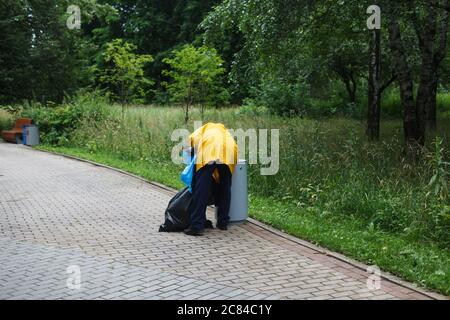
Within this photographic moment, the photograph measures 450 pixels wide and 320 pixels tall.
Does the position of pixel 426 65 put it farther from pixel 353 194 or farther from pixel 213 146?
pixel 213 146

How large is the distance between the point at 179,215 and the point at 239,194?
3.32 ft

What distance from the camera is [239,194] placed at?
28.1 feet

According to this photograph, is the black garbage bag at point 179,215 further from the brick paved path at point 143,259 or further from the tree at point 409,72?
the tree at point 409,72

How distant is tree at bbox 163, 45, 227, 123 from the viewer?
2198 cm

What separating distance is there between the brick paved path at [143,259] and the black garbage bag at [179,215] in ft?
0.55

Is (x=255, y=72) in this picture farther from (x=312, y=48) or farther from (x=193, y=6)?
(x=193, y=6)

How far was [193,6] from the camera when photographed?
49.1 meters

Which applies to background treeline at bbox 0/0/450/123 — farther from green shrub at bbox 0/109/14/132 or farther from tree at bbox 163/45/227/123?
green shrub at bbox 0/109/14/132

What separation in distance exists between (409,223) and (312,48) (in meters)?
12.2

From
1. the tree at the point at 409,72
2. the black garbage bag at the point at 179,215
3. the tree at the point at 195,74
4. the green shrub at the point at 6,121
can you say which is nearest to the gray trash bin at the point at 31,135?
the green shrub at the point at 6,121

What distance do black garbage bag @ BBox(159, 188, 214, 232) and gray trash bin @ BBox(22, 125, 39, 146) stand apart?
45.3 feet

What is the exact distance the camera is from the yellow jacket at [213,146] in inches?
310

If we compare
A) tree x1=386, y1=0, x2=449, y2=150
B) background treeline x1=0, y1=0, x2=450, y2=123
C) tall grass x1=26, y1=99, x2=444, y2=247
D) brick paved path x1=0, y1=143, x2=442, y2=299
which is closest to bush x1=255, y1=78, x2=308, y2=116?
background treeline x1=0, y1=0, x2=450, y2=123
